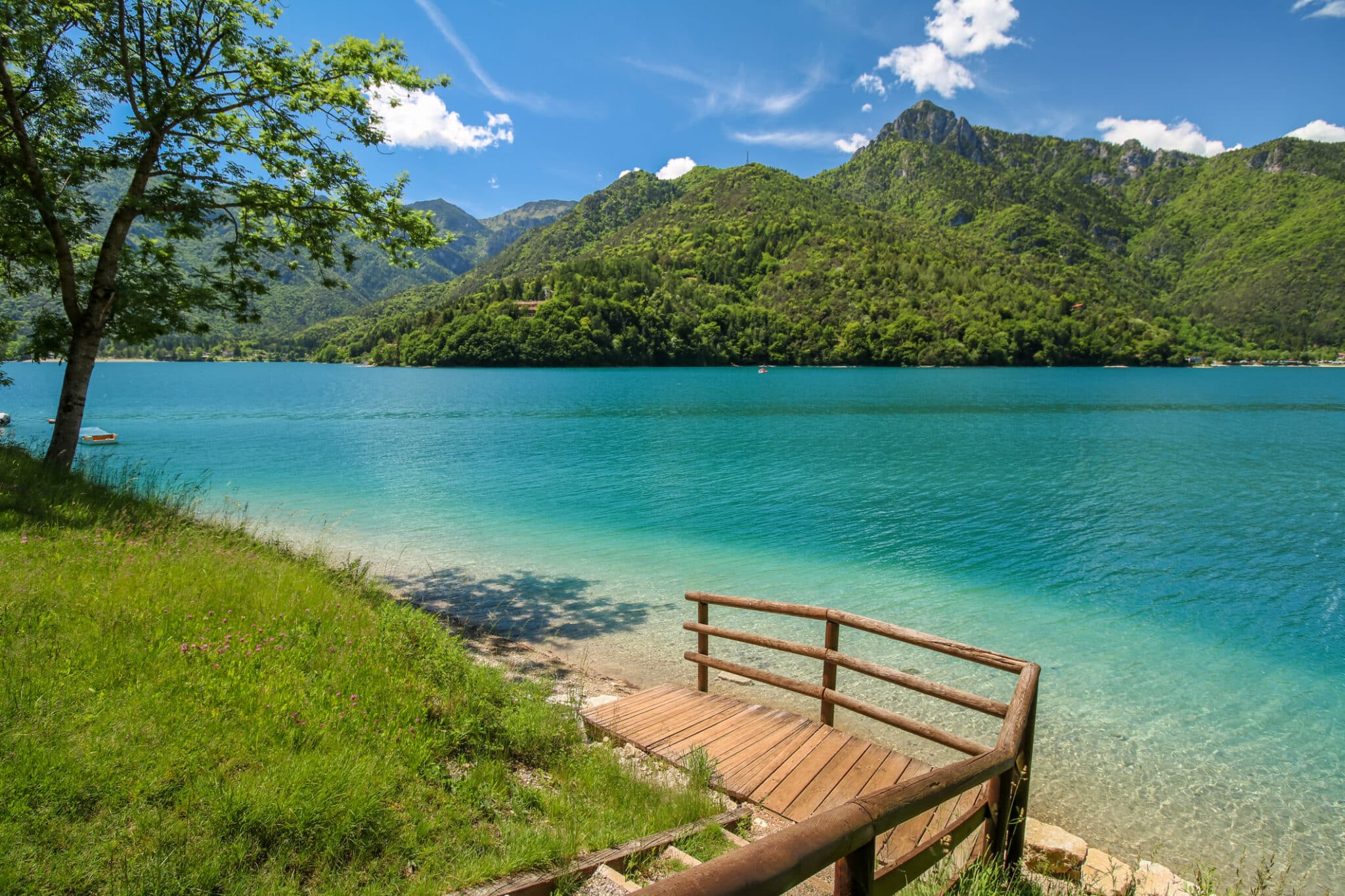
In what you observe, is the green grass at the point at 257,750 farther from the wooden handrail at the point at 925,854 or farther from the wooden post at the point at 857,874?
the wooden post at the point at 857,874

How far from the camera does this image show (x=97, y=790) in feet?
12.5

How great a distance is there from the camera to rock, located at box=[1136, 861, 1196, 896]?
223 inches

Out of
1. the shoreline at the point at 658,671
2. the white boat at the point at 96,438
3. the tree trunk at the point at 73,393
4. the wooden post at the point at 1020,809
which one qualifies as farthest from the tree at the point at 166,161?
the white boat at the point at 96,438

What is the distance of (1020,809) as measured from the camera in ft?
15.0

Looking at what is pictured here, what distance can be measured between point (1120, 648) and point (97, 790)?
14740 mm

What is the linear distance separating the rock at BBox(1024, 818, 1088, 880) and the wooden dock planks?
90cm

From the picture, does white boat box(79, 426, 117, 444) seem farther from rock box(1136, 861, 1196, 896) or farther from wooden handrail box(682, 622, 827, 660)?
rock box(1136, 861, 1196, 896)

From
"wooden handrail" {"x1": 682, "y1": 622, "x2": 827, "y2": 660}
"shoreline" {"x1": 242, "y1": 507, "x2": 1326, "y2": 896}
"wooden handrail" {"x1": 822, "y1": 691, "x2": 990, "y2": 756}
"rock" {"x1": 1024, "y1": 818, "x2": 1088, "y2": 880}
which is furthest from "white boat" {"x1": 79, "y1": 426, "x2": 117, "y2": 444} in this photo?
"rock" {"x1": 1024, "y1": 818, "x2": 1088, "y2": 880}

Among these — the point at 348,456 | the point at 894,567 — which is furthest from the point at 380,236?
the point at 348,456

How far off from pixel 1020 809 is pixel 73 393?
1650 cm

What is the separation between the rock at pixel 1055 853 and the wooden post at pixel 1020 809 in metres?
1.75

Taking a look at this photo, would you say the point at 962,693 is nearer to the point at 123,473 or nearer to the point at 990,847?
the point at 990,847

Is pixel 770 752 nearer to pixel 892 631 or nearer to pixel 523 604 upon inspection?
pixel 892 631

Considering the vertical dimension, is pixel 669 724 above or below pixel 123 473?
below
